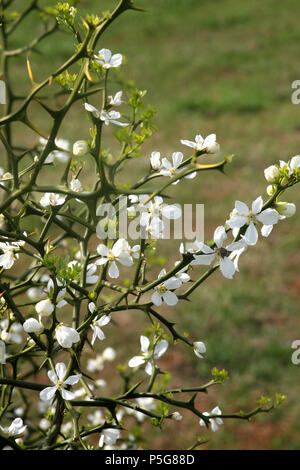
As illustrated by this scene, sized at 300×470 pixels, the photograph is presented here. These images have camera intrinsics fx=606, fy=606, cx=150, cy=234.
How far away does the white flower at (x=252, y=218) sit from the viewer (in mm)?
969

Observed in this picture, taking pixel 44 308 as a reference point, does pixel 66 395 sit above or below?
below

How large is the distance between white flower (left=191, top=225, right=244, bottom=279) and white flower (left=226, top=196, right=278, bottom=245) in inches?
0.8

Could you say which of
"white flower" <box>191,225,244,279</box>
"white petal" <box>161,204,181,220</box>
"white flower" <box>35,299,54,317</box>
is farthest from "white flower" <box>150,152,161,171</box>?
"white flower" <box>35,299,54,317</box>

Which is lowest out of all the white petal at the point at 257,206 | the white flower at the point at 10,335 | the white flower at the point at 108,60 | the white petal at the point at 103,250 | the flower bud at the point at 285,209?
the white flower at the point at 10,335

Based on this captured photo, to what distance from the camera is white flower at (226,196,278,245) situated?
969 mm

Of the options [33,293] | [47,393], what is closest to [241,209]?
[47,393]

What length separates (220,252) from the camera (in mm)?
1007

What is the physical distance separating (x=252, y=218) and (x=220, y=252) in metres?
0.08

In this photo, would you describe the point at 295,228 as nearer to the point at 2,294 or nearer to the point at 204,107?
the point at 204,107

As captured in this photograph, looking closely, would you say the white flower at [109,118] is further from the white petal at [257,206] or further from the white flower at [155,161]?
the white petal at [257,206]

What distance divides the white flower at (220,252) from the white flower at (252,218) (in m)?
0.02

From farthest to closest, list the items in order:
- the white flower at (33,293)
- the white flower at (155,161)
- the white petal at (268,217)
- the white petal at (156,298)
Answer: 1. the white flower at (33,293)
2. the white flower at (155,161)
3. the white petal at (156,298)
4. the white petal at (268,217)

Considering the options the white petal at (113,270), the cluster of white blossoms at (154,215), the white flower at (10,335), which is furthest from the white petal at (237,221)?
the white flower at (10,335)

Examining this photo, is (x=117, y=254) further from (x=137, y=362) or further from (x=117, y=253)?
(x=137, y=362)
